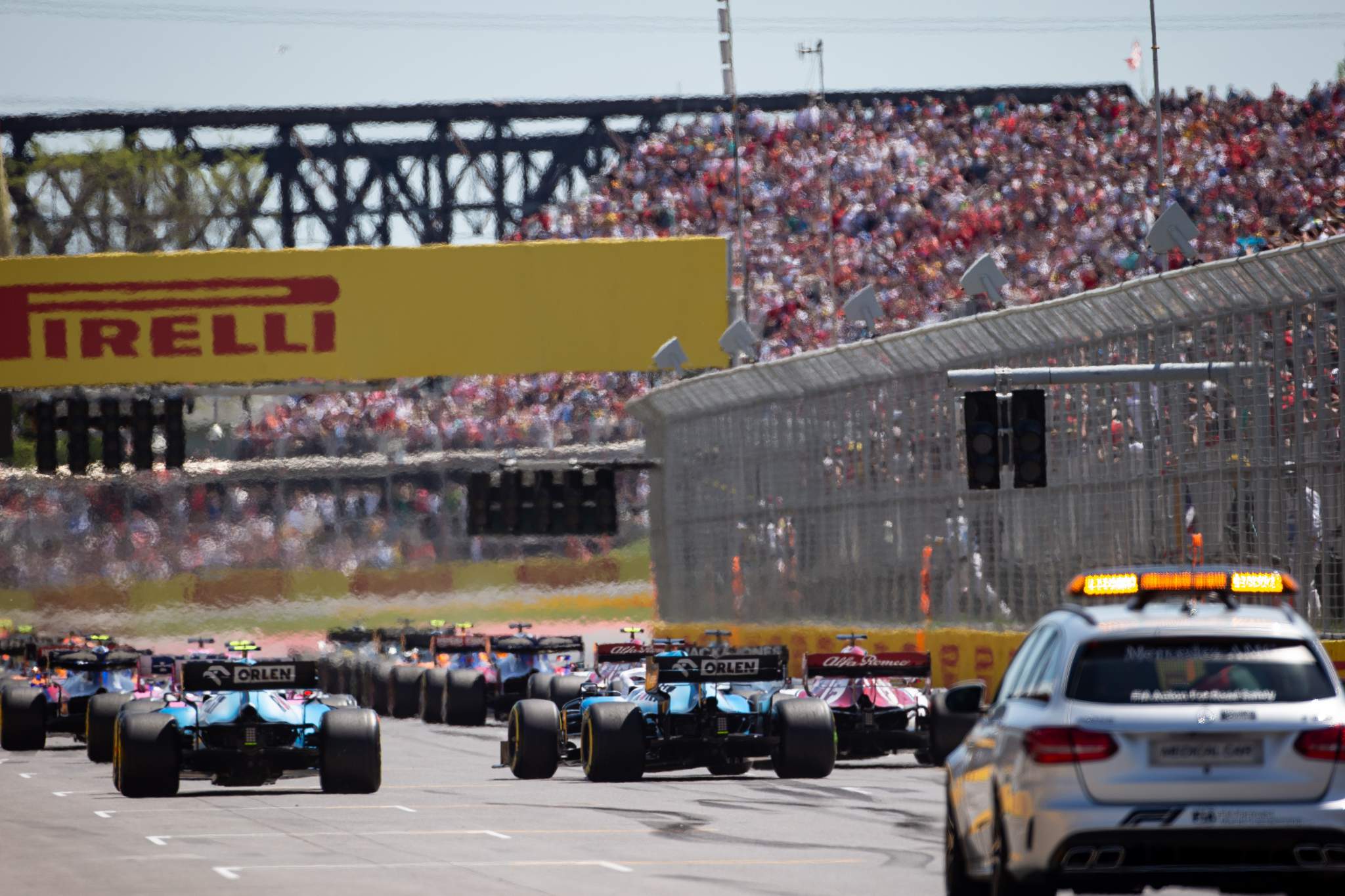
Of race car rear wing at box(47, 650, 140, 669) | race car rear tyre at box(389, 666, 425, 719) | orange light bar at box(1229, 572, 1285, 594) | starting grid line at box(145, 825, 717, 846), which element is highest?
orange light bar at box(1229, 572, 1285, 594)

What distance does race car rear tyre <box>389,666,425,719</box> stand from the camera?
33.8 metres

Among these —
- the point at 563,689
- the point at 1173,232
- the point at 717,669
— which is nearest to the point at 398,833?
the point at 717,669

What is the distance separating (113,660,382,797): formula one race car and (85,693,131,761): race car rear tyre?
405cm

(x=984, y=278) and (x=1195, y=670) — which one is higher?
(x=984, y=278)

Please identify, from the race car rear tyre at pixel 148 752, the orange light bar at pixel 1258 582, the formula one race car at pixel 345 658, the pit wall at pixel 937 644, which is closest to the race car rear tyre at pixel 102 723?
the race car rear tyre at pixel 148 752

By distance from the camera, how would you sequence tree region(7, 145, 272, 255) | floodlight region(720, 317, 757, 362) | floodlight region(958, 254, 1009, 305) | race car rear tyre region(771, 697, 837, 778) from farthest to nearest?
tree region(7, 145, 272, 255)
floodlight region(720, 317, 757, 362)
floodlight region(958, 254, 1009, 305)
race car rear tyre region(771, 697, 837, 778)

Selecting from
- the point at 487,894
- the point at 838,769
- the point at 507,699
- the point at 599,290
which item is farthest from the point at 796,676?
the point at 487,894

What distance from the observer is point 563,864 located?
13.6 m

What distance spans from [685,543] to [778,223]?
14.0 m

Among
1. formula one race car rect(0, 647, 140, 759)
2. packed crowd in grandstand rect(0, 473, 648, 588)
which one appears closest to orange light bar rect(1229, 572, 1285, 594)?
formula one race car rect(0, 647, 140, 759)

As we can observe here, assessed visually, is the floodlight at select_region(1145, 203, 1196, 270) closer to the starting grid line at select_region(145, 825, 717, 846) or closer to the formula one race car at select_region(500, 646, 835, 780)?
the formula one race car at select_region(500, 646, 835, 780)

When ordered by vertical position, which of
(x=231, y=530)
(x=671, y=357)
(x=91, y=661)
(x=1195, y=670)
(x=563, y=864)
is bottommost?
(x=563, y=864)

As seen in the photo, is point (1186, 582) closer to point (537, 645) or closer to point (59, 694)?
point (59, 694)

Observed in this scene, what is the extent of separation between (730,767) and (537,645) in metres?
9.85
